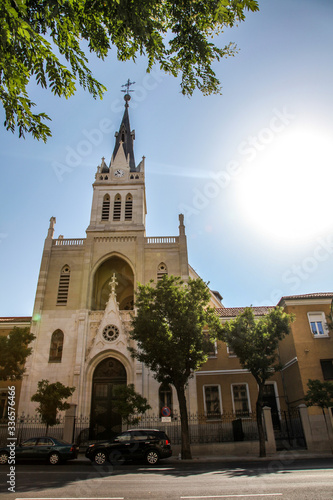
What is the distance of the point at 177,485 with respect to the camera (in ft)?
30.7

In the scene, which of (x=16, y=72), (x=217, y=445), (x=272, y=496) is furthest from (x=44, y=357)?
(x=16, y=72)

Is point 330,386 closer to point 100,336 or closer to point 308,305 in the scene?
point 308,305

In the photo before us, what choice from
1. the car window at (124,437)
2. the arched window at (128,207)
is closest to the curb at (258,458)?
the car window at (124,437)

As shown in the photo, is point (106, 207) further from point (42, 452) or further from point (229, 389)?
point (42, 452)

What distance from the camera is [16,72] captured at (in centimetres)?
619

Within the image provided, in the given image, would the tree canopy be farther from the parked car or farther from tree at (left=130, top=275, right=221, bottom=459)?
the parked car

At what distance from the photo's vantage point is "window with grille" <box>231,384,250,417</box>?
24.6 metres

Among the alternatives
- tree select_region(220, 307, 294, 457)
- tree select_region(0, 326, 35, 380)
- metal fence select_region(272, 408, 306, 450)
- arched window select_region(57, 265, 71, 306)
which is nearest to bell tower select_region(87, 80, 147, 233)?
arched window select_region(57, 265, 71, 306)

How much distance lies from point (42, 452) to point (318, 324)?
1824 cm

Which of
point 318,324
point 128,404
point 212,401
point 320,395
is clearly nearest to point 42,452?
point 128,404

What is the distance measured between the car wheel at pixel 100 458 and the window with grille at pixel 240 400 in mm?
12362

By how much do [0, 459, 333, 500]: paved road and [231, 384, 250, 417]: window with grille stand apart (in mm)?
12968

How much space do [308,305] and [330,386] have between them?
6327 mm

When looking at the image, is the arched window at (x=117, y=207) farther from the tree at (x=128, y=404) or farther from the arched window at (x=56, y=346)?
the tree at (x=128, y=404)
